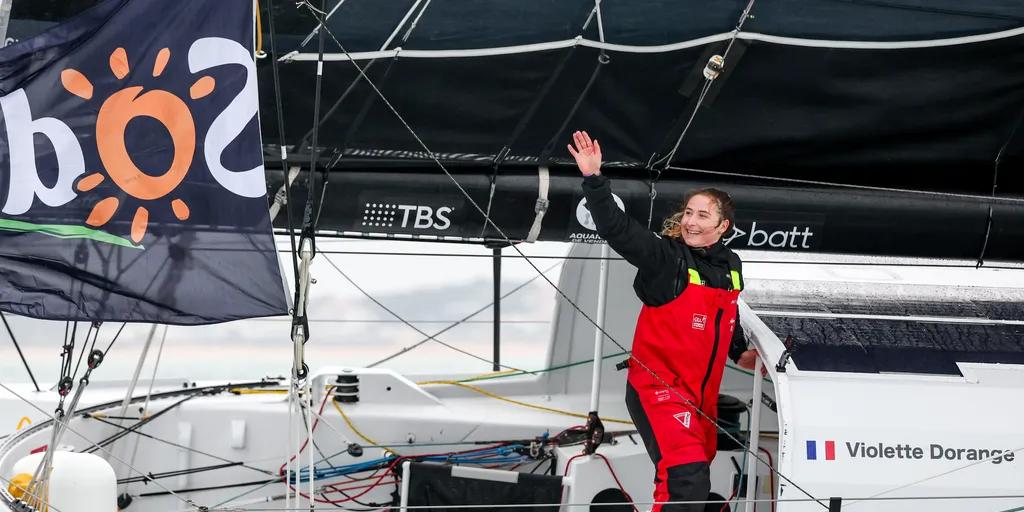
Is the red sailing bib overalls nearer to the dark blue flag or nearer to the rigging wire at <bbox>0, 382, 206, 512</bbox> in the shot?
the dark blue flag

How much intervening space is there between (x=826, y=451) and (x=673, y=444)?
0.38 meters

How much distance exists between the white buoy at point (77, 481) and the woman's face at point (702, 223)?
1738mm

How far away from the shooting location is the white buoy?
314cm

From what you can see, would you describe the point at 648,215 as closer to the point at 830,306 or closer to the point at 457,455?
the point at 830,306

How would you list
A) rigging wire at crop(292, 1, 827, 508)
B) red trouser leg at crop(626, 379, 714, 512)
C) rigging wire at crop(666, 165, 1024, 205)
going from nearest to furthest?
rigging wire at crop(292, 1, 827, 508)
red trouser leg at crop(626, 379, 714, 512)
rigging wire at crop(666, 165, 1024, 205)

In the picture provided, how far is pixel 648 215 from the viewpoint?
3518 millimetres

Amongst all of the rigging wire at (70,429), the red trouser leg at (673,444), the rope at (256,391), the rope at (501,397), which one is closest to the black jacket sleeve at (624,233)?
the red trouser leg at (673,444)

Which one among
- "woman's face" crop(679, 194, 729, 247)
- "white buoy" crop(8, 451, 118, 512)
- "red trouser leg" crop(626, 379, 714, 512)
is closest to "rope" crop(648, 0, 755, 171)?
"woman's face" crop(679, 194, 729, 247)

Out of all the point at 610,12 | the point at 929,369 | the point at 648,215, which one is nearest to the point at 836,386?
the point at 929,369

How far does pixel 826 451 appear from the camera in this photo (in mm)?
2852

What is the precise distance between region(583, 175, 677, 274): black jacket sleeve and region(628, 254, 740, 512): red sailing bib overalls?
12cm

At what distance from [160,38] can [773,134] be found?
1916 millimetres

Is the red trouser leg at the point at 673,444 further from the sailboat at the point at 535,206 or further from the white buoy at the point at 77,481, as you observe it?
the white buoy at the point at 77,481

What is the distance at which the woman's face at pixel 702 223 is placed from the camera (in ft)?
10.0
